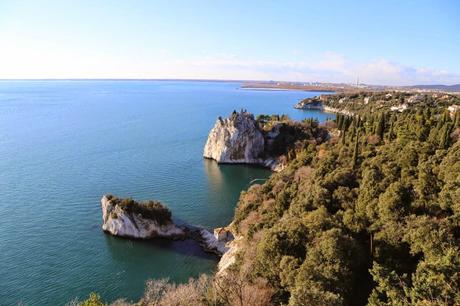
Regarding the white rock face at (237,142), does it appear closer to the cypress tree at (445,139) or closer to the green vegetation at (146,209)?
the green vegetation at (146,209)

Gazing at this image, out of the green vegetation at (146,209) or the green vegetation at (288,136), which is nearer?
the green vegetation at (146,209)

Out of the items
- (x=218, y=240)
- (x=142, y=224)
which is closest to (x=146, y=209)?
(x=142, y=224)

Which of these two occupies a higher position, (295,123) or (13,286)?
(295,123)

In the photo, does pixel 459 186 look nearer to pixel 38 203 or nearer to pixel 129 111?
pixel 38 203

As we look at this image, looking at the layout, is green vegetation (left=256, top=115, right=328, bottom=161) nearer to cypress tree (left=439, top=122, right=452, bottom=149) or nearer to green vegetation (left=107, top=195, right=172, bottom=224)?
cypress tree (left=439, top=122, right=452, bottom=149)

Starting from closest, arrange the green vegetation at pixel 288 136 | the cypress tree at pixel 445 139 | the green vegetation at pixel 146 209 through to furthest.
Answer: the cypress tree at pixel 445 139 < the green vegetation at pixel 146 209 < the green vegetation at pixel 288 136

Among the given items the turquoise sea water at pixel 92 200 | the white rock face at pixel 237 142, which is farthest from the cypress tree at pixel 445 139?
the white rock face at pixel 237 142

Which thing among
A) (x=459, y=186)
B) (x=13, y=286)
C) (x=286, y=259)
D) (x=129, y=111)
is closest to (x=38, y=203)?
(x=13, y=286)
